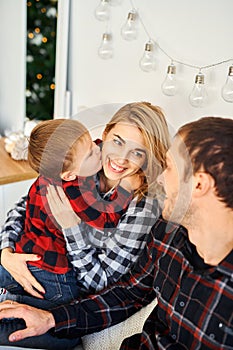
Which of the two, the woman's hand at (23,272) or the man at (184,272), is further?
the woman's hand at (23,272)

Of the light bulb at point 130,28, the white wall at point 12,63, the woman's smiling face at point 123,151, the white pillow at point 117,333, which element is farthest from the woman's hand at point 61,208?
the white wall at point 12,63

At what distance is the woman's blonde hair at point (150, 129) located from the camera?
909 millimetres

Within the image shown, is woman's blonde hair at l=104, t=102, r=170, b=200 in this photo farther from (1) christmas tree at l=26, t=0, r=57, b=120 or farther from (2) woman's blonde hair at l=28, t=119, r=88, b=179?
(1) christmas tree at l=26, t=0, r=57, b=120

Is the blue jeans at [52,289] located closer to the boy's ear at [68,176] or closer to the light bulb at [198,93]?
the boy's ear at [68,176]

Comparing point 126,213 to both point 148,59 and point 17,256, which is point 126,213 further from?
point 148,59

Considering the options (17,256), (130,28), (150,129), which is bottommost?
(17,256)

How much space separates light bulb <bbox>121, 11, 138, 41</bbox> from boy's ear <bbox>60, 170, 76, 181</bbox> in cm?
50

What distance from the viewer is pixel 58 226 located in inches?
41.9

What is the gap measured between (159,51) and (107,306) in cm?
65

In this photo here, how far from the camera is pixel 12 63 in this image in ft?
6.42

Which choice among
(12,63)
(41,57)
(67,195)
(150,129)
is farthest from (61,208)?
(12,63)

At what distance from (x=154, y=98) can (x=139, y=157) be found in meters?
0.42

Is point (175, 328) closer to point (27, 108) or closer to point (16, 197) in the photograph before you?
point (16, 197)

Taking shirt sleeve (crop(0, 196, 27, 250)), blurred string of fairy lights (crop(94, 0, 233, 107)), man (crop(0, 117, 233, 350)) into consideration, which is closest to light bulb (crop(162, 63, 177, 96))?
blurred string of fairy lights (crop(94, 0, 233, 107))
